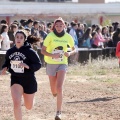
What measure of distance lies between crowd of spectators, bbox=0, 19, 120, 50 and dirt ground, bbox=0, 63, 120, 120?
1.85m

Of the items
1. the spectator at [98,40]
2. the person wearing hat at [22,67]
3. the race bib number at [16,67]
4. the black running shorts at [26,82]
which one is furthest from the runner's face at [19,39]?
the spectator at [98,40]

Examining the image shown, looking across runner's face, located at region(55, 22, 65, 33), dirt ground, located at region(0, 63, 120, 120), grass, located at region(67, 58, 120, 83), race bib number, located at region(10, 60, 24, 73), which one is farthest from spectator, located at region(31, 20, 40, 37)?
race bib number, located at region(10, 60, 24, 73)

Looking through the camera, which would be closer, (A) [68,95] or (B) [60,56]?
(B) [60,56]

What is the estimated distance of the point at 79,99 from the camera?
12.6 m

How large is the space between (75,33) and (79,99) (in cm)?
822

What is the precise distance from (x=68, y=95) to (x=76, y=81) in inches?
103

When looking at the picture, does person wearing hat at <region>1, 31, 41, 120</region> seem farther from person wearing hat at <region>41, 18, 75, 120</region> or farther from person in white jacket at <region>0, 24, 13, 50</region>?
person in white jacket at <region>0, 24, 13, 50</region>

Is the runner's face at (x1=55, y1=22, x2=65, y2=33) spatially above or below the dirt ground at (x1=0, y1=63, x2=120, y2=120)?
above

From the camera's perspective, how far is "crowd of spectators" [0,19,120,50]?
17922 mm

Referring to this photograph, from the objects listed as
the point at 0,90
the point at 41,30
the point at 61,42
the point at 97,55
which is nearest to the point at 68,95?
the point at 0,90

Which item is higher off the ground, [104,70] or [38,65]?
[38,65]

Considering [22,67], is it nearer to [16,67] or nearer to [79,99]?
[16,67]

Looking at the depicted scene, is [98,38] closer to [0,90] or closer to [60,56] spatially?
[0,90]

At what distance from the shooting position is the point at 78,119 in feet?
33.6
